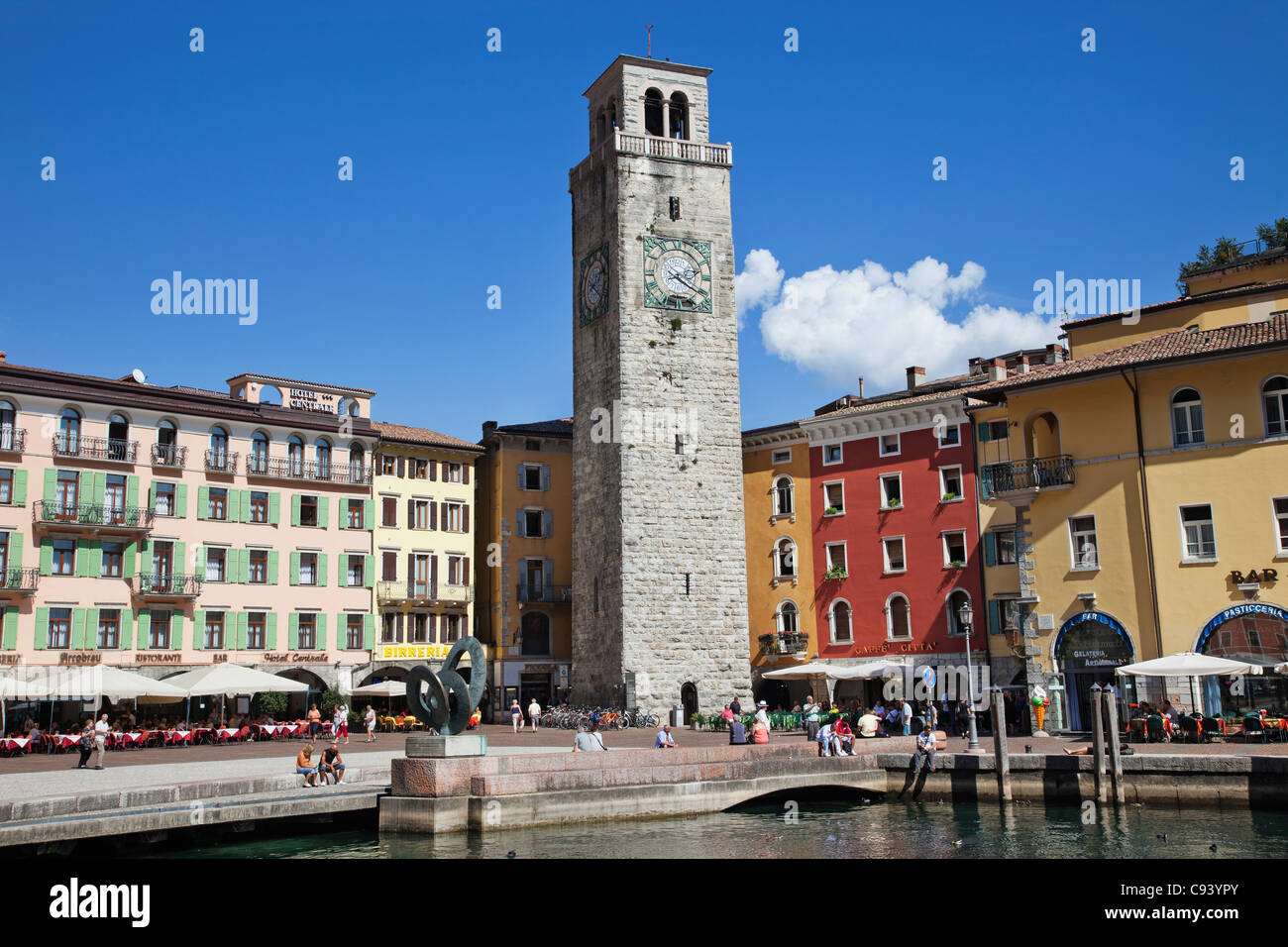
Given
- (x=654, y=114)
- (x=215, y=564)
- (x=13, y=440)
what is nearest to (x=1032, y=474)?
(x=654, y=114)

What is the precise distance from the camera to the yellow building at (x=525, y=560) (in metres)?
51.1

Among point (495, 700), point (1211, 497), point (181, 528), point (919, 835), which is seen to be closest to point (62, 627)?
point (181, 528)

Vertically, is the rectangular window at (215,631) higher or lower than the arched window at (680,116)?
lower

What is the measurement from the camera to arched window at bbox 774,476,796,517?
160ft

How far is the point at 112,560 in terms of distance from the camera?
137 ft

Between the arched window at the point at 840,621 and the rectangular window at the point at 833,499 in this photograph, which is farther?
the rectangular window at the point at 833,499

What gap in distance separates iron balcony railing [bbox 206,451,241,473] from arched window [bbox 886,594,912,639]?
992 inches

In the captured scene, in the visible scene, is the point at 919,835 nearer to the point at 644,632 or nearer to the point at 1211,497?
the point at 1211,497

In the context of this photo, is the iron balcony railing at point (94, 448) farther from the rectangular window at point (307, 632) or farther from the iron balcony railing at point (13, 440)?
Answer: the rectangular window at point (307, 632)

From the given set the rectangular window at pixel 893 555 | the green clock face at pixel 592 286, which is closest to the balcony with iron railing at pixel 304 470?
the green clock face at pixel 592 286

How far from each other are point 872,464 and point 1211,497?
16247 millimetres

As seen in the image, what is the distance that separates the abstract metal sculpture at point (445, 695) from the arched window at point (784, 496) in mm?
26813

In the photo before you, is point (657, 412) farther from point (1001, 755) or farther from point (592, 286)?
point (1001, 755)

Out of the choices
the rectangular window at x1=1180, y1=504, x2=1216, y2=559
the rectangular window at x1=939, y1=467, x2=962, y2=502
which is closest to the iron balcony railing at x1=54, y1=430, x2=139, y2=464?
the rectangular window at x1=939, y1=467, x2=962, y2=502
